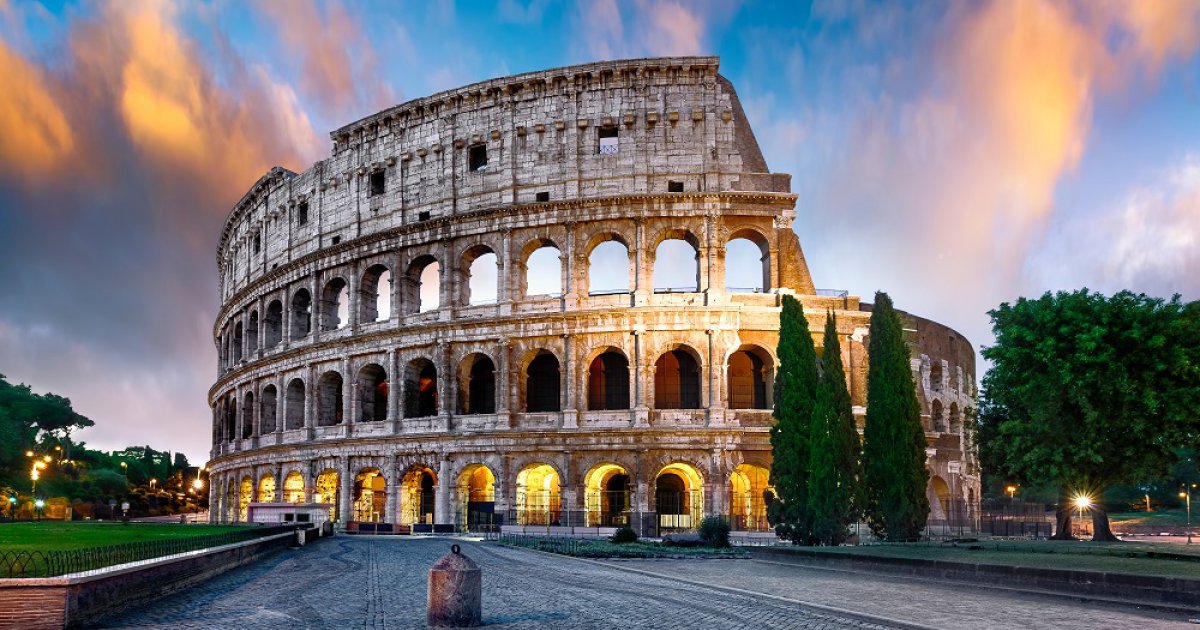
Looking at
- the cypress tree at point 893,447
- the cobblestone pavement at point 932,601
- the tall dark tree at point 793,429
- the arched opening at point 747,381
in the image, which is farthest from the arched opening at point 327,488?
the cobblestone pavement at point 932,601

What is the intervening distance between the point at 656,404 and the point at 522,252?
8.21 metres

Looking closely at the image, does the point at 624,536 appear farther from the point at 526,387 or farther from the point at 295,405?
the point at 295,405

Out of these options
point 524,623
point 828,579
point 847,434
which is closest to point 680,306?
point 847,434

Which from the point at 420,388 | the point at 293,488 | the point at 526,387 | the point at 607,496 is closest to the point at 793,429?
the point at 607,496

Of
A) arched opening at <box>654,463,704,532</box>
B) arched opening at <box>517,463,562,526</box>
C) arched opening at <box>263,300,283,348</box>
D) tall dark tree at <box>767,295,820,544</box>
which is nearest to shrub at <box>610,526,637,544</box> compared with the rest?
tall dark tree at <box>767,295,820,544</box>

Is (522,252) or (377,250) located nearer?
(522,252)

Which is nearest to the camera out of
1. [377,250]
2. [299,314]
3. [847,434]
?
[847,434]

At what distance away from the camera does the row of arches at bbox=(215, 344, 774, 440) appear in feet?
128

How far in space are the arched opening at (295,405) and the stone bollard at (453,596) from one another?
3671 cm

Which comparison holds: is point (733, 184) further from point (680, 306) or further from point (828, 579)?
point (828, 579)

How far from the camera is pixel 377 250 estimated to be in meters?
43.2

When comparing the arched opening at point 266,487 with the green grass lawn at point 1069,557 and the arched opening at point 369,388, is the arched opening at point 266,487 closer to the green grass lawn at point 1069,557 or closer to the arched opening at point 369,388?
the arched opening at point 369,388

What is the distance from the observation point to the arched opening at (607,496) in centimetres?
3725

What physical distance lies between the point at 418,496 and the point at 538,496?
6.06m
